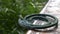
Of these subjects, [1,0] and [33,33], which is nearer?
[33,33]

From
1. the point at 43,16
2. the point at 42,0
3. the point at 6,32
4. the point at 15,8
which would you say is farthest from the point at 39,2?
the point at 43,16

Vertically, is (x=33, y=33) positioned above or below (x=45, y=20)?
below

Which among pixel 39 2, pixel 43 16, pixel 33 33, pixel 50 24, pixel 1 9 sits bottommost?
pixel 33 33

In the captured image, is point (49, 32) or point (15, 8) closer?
point (49, 32)

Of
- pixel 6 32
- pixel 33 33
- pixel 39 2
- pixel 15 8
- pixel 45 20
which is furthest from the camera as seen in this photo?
pixel 39 2

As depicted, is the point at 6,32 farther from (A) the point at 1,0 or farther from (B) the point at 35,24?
(B) the point at 35,24

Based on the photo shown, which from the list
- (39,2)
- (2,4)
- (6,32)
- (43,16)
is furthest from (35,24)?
(39,2)

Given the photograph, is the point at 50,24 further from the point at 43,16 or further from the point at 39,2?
the point at 39,2

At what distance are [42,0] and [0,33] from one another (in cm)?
122

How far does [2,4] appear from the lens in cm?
269

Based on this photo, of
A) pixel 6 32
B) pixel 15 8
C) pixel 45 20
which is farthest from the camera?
pixel 15 8

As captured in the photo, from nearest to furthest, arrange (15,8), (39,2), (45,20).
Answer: (45,20) < (15,8) < (39,2)

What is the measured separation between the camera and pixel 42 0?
3.45 metres

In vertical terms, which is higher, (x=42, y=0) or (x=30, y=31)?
(x=42, y=0)
